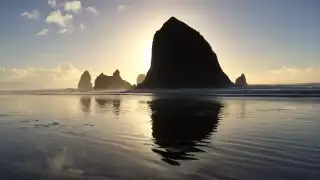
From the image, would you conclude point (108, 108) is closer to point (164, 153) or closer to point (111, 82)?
point (164, 153)

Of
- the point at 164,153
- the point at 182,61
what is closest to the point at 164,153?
the point at 164,153

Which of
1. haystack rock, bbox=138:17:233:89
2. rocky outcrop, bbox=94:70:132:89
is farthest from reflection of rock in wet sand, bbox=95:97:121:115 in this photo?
rocky outcrop, bbox=94:70:132:89

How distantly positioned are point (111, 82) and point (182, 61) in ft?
286

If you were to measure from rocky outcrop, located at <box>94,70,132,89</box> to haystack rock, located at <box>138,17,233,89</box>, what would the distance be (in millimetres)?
70744

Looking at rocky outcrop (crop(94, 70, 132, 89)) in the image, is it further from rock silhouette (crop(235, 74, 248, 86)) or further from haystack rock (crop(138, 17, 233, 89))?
haystack rock (crop(138, 17, 233, 89))

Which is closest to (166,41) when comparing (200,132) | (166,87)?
(166,87)

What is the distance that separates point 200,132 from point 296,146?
4365mm

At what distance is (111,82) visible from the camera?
627ft

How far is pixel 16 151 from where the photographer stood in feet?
30.7

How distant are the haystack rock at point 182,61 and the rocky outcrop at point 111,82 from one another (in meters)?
70.7

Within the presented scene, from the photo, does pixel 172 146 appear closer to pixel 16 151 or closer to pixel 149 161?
pixel 149 161

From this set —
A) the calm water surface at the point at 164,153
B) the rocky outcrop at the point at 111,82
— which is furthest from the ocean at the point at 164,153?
the rocky outcrop at the point at 111,82

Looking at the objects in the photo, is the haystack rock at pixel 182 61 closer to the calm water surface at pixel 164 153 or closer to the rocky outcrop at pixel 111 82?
the rocky outcrop at pixel 111 82

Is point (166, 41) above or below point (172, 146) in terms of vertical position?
above
